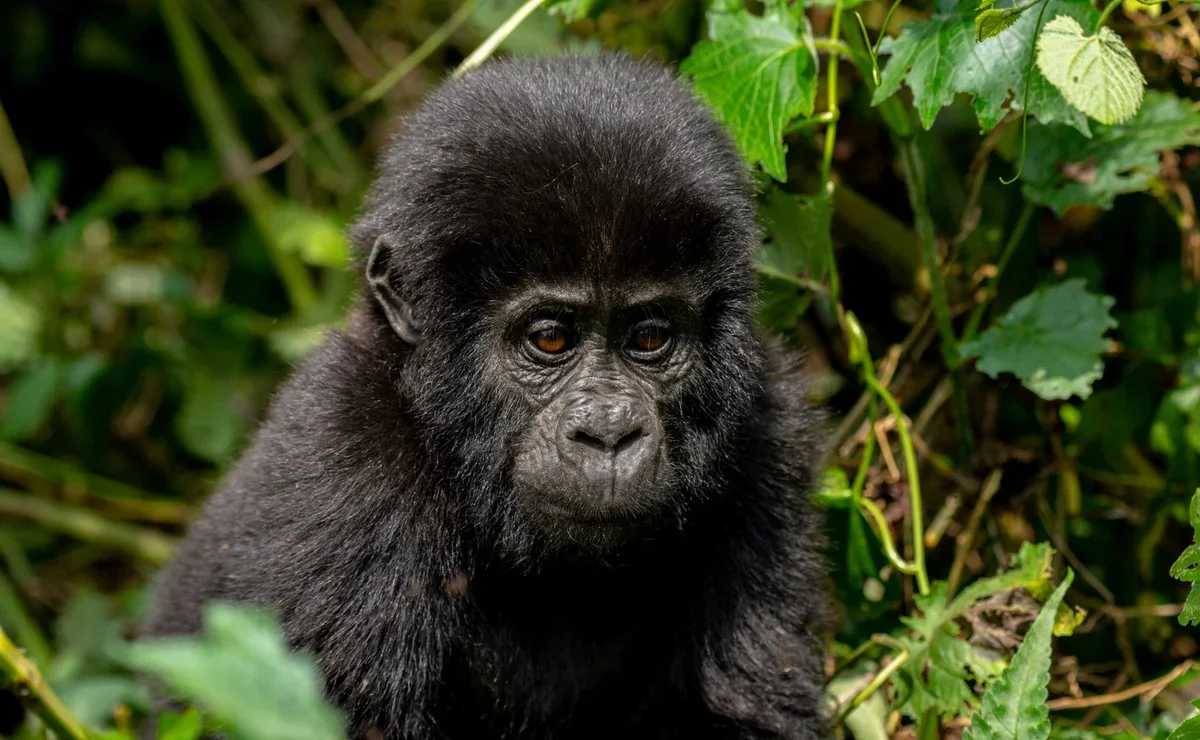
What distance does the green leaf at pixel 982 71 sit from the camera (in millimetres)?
3238

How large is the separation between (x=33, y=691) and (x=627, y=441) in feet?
4.68

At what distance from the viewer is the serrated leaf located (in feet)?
9.70

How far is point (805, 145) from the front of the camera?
459 cm

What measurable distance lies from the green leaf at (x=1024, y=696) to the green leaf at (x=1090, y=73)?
1090mm

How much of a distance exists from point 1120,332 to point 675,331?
1934 mm

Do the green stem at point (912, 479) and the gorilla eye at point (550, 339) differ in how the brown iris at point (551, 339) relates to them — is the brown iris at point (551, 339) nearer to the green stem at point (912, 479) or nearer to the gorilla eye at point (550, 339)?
the gorilla eye at point (550, 339)

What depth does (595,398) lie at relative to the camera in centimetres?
324

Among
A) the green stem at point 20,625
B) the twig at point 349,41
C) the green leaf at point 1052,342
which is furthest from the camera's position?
the twig at point 349,41

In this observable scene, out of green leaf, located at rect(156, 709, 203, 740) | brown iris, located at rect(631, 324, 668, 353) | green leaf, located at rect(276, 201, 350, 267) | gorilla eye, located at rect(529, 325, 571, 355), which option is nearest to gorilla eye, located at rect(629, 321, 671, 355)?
brown iris, located at rect(631, 324, 668, 353)

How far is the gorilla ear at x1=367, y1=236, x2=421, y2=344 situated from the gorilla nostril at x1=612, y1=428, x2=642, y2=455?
0.62 m

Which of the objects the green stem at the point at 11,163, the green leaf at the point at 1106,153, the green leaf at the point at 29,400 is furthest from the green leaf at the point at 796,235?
the green stem at the point at 11,163

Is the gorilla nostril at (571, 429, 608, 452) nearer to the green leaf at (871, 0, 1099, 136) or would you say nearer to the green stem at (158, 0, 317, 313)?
the green leaf at (871, 0, 1099, 136)

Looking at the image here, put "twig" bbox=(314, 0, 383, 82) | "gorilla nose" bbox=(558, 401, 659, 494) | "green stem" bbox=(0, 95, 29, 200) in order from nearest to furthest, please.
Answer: "gorilla nose" bbox=(558, 401, 659, 494)
"green stem" bbox=(0, 95, 29, 200)
"twig" bbox=(314, 0, 383, 82)

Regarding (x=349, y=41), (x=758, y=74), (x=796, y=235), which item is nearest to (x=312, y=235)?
(x=349, y=41)
